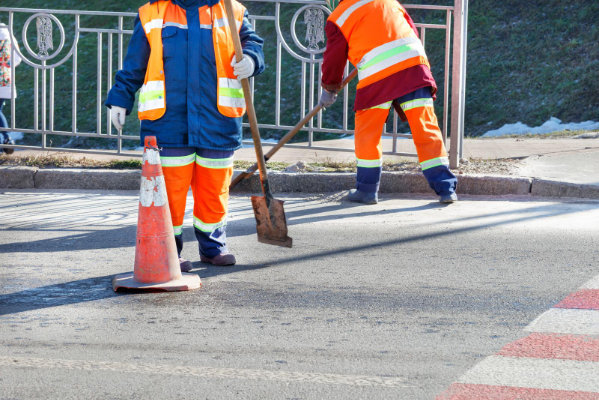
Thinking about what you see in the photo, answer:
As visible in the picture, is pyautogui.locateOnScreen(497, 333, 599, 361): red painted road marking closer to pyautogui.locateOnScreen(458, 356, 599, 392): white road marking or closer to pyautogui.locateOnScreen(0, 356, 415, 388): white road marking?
pyautogui.locateOnScreen(458, 356, 599, 392): white road marking

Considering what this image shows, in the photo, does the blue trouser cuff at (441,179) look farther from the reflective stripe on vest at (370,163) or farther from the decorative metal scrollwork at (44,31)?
the decorative metal scrollwork at (44,31)

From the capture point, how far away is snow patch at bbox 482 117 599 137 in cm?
1295

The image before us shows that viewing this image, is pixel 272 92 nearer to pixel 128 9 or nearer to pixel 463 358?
pixel 128 9

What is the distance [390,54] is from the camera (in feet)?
22.2

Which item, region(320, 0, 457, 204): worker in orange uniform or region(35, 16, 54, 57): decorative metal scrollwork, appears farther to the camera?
region(35, 16, 54, 57): decorative metal scrollwork

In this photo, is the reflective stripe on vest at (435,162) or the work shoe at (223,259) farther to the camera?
the reflective stripe on vest at (435,162)

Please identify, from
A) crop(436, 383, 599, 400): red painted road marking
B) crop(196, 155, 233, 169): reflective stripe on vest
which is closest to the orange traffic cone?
crop(196, 155, 233, 169): reflective stripe on vest

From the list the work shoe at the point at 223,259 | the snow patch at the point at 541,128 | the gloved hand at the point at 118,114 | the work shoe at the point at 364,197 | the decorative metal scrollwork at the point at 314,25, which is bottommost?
the work shoe at the point at 223,259

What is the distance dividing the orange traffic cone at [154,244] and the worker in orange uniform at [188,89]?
0.24 meters

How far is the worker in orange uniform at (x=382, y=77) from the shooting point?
6738 millimetres

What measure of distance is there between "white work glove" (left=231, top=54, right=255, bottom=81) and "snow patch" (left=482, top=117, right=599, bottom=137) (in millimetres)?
8628

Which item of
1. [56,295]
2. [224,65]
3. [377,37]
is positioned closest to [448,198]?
[377,37]

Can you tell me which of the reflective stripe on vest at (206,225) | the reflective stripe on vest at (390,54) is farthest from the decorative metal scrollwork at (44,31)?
the reflective stripe on vest at (206,225)

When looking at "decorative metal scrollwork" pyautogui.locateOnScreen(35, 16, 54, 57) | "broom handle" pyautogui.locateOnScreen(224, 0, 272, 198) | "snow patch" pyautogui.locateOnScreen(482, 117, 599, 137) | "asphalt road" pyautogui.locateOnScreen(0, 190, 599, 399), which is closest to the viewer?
"asphalt road" pyautogui.locateOnScreen(0, 190, 599, 399)
